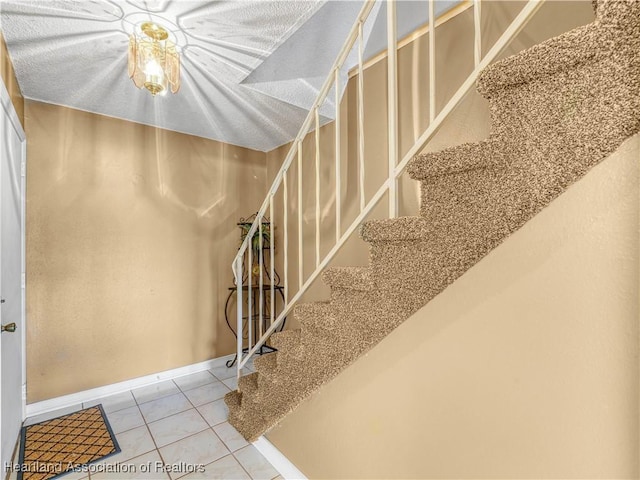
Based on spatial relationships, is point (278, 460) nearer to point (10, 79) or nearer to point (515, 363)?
point (515, 363)

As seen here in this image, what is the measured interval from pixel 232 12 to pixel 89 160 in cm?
194

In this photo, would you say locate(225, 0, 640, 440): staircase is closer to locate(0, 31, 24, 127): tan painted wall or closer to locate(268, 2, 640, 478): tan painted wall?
locate(268, 2, 640, 478): tan painted wall

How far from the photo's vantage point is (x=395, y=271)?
1099mm

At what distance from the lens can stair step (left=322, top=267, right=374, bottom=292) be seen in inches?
46.8

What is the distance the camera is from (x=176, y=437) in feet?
6.98

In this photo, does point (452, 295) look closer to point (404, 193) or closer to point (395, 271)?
point (395, 271)

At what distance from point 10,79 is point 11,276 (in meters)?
1.24

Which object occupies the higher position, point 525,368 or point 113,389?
point 525,368

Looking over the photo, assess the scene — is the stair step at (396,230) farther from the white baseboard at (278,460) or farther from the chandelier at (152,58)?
the white baseboard at (278,460)

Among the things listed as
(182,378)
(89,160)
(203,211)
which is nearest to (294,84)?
(203,211)

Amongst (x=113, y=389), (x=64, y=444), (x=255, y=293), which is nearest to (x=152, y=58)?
(x=255, y=293)

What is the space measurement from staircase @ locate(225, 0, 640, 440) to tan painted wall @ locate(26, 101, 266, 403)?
2.33m

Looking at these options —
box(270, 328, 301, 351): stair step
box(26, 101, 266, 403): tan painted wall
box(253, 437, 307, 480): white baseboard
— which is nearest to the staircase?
box(270, 328, 301, 351): stair step

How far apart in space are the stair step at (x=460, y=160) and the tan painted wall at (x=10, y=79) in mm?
2302
